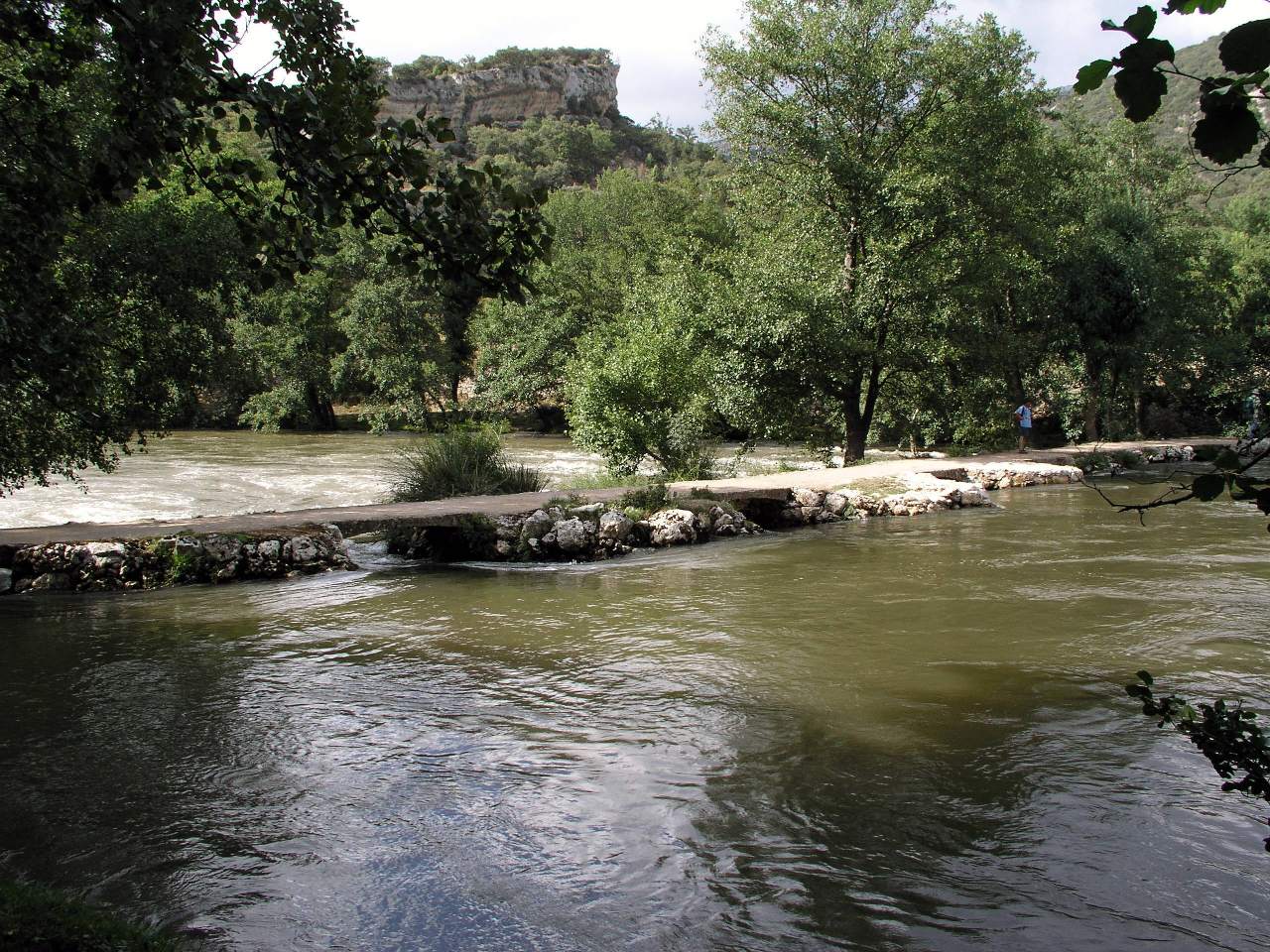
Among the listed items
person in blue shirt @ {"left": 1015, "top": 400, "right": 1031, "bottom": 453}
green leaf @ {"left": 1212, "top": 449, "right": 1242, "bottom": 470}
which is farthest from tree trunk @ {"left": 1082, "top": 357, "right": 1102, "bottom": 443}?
green leaf @ {"left": 1212, "top": 449, "right": 1242, "bottom": 470}

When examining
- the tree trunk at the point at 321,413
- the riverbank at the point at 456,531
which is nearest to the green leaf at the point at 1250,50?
the riverbank at the point at 456,531

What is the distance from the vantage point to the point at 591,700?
6.08 metres

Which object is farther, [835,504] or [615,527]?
[835,504]

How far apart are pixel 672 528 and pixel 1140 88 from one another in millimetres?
10937

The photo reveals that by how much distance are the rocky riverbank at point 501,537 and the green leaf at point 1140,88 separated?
7389 mm

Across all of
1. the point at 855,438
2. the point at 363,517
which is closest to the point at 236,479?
the point at 363,517

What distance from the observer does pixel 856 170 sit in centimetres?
1942

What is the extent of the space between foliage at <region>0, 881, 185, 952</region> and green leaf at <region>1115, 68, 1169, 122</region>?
3112 millimetres

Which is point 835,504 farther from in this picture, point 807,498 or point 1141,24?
point 1141,24

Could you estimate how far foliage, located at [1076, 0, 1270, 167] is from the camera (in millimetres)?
1703

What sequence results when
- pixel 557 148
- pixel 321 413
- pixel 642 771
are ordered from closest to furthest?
A: pixel 642 771, pixel 321 413, pixel 557 148

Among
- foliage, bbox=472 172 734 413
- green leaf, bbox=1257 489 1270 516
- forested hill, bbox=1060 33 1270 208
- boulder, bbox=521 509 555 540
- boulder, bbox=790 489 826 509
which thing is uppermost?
forested hill, bbox=1060 33 1270 208

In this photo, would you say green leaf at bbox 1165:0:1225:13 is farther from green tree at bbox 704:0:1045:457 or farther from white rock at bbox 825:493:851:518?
green tree at bbox 704:0:1045:457

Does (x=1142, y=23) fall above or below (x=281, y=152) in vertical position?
below
